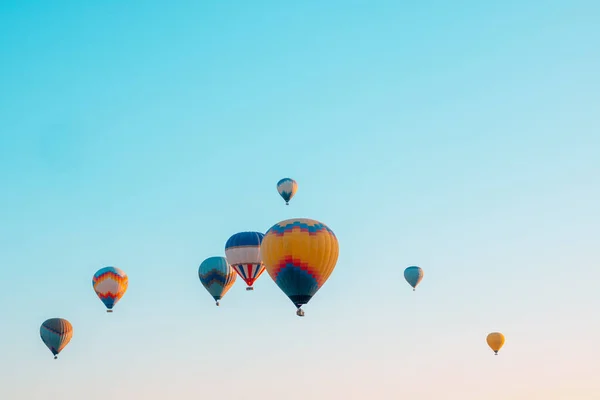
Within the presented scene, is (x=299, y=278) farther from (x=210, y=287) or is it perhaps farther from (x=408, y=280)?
(x=408, y=280)

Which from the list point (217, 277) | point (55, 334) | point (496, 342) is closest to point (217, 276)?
point (217, 277)

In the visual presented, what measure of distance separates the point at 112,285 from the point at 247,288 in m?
16.5

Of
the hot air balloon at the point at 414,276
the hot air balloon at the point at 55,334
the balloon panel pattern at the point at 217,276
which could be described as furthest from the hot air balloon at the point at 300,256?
the hot air balloon at the point at 414,276

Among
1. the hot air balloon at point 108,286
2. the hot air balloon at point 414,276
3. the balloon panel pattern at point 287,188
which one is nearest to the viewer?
the hot air balloon at point 108,286

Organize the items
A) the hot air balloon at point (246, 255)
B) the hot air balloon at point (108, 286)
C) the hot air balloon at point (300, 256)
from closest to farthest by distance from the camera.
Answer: the hot air balloon at point (300, 256)
the hot air balloon at point (246, 255)
the hot air balloon at point (108, 286)

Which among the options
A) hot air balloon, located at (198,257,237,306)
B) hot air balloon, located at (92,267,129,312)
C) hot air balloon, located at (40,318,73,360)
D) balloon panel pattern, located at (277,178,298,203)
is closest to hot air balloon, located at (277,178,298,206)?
balloon panel pattern, located at (277,178,298,203)

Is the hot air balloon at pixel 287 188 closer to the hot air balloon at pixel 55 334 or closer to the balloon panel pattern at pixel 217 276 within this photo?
the balloon panel pattern at pixel 217 276

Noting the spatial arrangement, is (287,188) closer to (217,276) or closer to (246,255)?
(217,276)

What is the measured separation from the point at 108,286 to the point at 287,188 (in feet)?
59.8

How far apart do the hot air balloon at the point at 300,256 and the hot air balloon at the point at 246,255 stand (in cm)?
953

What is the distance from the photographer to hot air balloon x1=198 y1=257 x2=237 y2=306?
234 ft

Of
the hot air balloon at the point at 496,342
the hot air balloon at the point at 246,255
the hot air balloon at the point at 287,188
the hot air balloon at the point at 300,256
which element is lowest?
the hot air balloon at the point at 300,256

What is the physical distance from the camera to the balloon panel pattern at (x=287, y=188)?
252 ft

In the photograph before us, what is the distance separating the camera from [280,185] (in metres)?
77.4
